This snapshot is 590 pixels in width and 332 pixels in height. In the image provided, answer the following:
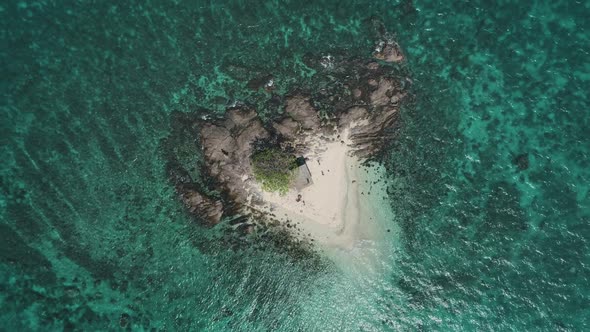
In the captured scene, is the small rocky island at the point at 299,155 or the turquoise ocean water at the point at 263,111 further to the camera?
the small rocky island at the point at 299,155

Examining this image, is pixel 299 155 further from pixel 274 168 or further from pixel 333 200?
pixel 333 200

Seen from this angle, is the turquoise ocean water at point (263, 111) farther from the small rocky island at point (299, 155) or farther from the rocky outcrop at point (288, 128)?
the small rocky island at point (299, 155)

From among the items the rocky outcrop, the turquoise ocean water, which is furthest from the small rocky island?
the turquoise ocean water

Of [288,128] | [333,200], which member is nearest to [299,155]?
[288,128]

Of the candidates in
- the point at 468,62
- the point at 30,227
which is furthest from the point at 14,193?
the point at 468,62

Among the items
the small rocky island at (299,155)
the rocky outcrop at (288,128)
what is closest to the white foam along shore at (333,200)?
the small rocky island at (299,155)

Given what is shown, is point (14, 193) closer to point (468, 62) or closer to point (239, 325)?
point (239, 325)
